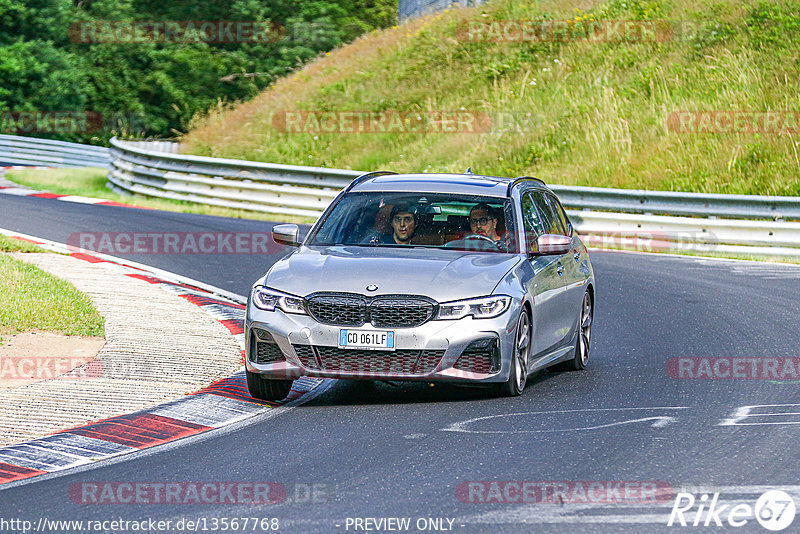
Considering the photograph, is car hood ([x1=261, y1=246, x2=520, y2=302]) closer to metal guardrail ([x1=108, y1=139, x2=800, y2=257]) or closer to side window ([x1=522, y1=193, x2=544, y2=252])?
side window ([x1=522, y1=193, x2=544, y2=252])

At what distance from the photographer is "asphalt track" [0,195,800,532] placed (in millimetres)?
6078

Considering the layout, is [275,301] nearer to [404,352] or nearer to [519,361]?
[404,352]

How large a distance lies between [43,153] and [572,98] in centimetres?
1997

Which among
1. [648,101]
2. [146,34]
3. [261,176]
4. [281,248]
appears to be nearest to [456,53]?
[648,101]

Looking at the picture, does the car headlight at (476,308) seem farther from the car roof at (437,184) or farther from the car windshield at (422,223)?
the car roof at (437,184)

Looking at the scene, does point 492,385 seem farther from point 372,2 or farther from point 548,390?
point 372,2

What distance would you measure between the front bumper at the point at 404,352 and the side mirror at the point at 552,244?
1034mm

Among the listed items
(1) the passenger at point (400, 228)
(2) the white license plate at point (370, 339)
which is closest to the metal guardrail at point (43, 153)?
(1) the passenger at point (400, 228)

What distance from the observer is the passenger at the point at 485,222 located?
9859 mm

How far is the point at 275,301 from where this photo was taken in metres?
8.89

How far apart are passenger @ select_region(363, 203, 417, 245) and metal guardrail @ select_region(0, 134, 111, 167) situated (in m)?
33.4

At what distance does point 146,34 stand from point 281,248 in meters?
35.3

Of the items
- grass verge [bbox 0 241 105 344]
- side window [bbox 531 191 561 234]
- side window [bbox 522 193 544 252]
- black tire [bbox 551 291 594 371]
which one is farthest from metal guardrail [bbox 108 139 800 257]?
grass verge [bbox 0 241 105 344]

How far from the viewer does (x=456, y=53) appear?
35.3m
